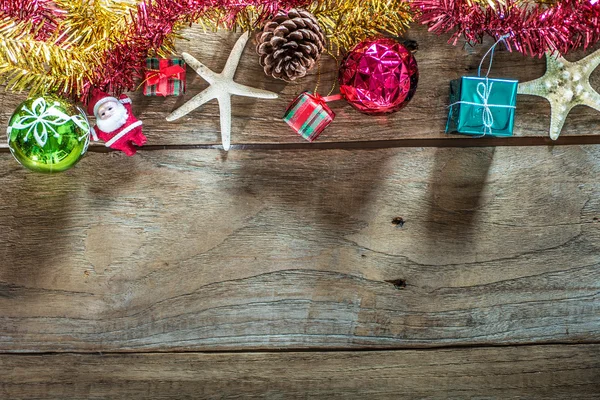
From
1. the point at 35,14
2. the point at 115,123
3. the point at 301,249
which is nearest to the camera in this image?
the point at 35,14

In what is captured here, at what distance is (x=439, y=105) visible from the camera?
98 centimetres

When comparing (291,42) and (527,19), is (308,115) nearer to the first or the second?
(291,42)

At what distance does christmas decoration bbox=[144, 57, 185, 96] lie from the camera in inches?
36.3

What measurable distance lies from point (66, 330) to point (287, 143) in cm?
54

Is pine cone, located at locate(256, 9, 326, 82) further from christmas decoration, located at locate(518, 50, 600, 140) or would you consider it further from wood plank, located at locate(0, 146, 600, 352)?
christmas decoration, located at locate(518, 50, 600, 140)

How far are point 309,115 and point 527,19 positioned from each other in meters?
0.37

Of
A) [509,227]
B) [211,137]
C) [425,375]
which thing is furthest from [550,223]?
[211,137]

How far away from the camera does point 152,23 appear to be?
798 mm

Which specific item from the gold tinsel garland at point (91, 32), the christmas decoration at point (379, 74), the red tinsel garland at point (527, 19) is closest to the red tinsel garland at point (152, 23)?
the gold tinsel garland at point (91, 32)

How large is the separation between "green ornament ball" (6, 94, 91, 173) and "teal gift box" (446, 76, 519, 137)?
64 cm

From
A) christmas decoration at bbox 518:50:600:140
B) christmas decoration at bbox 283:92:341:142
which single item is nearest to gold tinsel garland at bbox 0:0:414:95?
christmas decoration at bbox 283:92:341:142

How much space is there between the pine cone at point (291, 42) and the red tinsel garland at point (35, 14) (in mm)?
317

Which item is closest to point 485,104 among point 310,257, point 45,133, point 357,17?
point 357,17

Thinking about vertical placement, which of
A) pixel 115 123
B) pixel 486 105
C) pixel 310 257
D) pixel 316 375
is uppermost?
pixel 486 105
